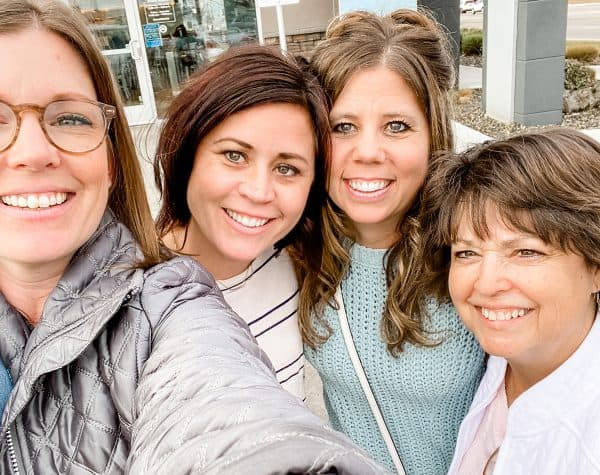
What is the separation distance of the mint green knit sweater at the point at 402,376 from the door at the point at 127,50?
7510 millimetres

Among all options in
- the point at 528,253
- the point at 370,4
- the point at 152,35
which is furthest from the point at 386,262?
the point at 152,35

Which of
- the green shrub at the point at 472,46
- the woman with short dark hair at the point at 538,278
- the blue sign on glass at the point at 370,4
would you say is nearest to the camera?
the woman with short dark hair at the point at 538,278

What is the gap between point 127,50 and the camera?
9375mm

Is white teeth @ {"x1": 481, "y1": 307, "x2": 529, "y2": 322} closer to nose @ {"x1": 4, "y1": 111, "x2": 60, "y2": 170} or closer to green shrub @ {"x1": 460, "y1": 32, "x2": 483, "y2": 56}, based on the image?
nose @ {"x1": 4, "y1": 111, "x2": 60, "y2": 170}

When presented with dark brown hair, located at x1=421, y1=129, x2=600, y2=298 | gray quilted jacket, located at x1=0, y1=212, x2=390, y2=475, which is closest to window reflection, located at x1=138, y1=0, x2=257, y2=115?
dark brown hair, located at x1=421, y1=129, x2=600, y2=298

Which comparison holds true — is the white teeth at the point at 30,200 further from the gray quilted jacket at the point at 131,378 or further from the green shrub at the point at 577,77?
the green shrub at the point at 577,77

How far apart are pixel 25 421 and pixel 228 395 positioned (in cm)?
45

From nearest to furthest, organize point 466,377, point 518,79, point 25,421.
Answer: point 25,421
point 466,377
point 518,79

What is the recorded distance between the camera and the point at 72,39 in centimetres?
127

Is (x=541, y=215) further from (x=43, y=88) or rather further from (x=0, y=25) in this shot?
(x=0, y=25)

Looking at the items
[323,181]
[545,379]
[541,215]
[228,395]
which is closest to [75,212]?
[228,395]

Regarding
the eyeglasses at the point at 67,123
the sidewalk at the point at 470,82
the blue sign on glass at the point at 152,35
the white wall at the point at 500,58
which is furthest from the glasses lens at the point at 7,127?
the blue sign on glass at the point at 152,35

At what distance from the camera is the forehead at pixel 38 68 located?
1.16 m

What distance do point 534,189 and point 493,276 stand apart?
285 mm
